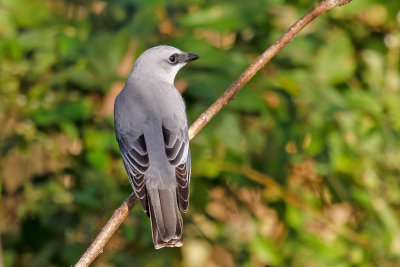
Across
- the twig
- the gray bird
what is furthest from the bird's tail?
the twig

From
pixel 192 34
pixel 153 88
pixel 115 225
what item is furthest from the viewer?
pixel 192 34

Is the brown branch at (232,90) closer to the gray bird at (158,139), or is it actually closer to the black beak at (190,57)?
the gray bird at (158,139)

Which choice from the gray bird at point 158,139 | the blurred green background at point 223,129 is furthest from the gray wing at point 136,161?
the blurred green background at point 223,129

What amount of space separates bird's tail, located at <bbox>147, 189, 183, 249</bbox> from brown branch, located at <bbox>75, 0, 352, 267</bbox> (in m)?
0.13

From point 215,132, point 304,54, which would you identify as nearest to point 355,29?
point 304,54

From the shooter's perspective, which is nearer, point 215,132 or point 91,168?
point 215,132

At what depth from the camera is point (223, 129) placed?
15.5ft

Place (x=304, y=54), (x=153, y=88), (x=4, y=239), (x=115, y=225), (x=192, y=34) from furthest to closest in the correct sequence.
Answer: (x=4, y=239) < (x=304, y=54) < (x=192, y=34) < (x=153, y=88) < (x=115, y=225)

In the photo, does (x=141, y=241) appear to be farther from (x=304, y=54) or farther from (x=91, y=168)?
(x=304, y=54)

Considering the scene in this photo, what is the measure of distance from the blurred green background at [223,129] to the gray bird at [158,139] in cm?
26

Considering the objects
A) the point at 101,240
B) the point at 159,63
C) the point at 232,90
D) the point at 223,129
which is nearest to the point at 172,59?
the point at 159,63

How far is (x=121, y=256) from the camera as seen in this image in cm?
540

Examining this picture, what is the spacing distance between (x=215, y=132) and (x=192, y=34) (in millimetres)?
775

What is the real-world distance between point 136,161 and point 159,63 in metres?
0.78
